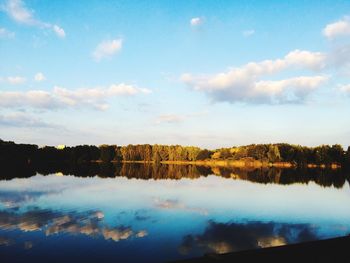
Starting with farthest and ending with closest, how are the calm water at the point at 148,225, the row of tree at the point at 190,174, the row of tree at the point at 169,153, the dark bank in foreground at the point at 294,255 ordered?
the row of tree at the point at 169,153 < the row of tree at the point at 190,174 < the calm water at the point at 148,225 < the dark bank in foreground at the point at 294,255

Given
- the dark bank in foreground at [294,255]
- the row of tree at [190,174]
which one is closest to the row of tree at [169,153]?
the row of tree at [190,174]

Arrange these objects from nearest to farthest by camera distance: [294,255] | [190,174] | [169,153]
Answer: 1. [294,255]
2. [190,174]
3. [169,153]

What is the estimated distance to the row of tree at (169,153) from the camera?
13312 centimetres

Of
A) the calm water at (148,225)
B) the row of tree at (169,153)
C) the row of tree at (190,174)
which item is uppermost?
the row of tree at (169,153)

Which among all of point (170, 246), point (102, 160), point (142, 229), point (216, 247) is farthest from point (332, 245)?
point (102, 160)

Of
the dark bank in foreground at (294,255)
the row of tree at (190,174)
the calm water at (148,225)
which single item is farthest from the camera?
the row of tree at (190,174)

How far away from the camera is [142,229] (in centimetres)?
1958

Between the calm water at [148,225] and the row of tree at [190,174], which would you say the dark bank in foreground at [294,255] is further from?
the row of tree at [190,174]

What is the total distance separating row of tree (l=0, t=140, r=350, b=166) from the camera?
133 m

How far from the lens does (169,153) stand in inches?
6969

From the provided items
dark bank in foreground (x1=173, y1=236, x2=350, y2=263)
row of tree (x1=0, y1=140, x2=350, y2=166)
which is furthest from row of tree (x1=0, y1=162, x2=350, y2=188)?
dark bank in foreground (x1=173, y1=236, x2=350, y2=263)

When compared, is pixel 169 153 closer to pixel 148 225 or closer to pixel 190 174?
pixel 190 174

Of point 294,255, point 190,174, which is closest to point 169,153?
point 190,174

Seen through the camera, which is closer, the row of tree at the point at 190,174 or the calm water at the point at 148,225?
the calm water at the point at 148,225
